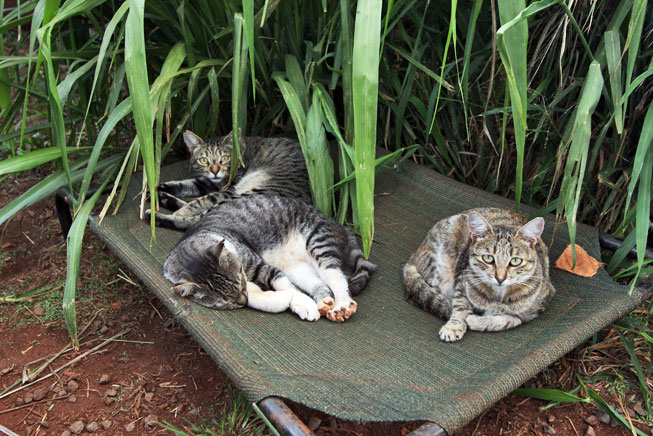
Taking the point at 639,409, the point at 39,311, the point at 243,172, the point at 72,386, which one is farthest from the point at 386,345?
the point at 39,311

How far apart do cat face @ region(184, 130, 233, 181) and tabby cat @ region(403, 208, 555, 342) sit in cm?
112

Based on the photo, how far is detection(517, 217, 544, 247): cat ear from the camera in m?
1.86

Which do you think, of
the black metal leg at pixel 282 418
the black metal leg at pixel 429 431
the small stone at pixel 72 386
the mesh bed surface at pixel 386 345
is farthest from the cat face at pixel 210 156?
the black metal leg at pixel 429 431

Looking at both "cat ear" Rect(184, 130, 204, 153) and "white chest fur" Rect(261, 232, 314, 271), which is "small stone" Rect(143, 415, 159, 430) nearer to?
"white chest fur" Rect(261, 232, 314, 271)

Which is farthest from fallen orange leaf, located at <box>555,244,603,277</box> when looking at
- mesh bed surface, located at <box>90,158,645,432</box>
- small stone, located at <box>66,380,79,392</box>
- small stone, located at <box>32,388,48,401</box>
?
small stone, located at <box>32,388,48,401</box>

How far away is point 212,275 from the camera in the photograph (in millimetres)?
1994

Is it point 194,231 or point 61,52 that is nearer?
point 194,231

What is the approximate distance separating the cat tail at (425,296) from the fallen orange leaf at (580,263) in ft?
1.44

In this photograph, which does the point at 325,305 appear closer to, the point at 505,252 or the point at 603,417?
the point at 505,252

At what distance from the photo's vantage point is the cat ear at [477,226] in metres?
1.92

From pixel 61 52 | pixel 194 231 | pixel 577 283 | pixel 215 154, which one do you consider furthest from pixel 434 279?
pixel 61 52

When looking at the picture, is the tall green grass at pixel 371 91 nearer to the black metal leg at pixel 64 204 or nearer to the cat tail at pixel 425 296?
the black metal leg at pixel 64 204

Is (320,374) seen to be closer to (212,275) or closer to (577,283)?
(212,275)

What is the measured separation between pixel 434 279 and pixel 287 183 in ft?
2.99
